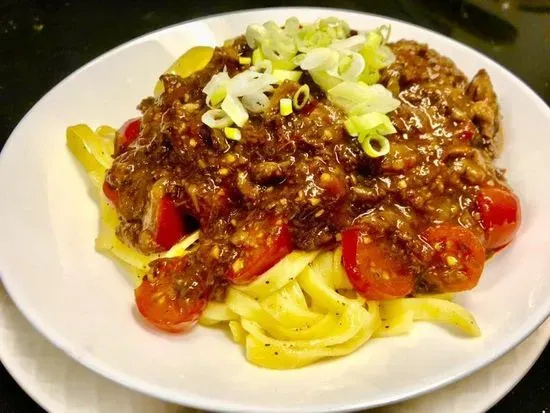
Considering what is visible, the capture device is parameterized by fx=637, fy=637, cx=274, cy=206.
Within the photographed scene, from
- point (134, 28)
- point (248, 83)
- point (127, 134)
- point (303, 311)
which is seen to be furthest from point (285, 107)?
point (134, 28)

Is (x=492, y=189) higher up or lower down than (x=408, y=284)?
higher up

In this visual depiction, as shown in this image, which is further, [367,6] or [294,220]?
[367,6]

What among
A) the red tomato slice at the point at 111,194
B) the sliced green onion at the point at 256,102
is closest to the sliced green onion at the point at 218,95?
the sliced green onion at the point at 256,102

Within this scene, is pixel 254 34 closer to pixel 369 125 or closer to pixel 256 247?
pixel 369 125

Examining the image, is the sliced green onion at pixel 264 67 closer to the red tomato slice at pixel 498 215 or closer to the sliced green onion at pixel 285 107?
the sliced green onion at pixel 285 107

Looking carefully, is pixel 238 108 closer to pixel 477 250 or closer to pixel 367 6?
pixel 477 250

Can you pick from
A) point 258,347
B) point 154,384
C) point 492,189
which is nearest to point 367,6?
point 492,189

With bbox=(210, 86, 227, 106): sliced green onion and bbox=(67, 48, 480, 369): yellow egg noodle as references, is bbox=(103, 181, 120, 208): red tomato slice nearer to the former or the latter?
bbox=(67, 48, 480, 369): yellow egg noodle
